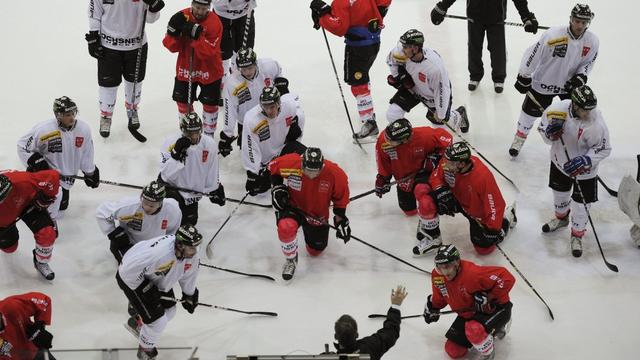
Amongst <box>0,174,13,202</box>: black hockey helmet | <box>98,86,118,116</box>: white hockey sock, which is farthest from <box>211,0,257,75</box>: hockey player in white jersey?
<box>0,174,13,202</box>: black hockey helmet

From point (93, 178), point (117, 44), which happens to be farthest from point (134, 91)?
point (93, 178)

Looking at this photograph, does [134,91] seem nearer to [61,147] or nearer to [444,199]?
[61,147]

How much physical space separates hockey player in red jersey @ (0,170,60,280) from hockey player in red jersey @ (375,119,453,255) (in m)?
2.03

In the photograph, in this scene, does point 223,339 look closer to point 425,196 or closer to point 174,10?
point 425,196

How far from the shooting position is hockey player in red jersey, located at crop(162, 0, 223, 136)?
715 cm

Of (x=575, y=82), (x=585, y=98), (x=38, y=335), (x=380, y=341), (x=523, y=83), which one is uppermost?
(x=585, y=98)

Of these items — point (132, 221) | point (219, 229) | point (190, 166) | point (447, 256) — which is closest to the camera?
point (447, 256)

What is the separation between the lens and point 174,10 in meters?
9.39

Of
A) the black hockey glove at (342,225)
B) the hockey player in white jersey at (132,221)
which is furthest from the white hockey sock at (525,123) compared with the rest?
the hockey player in white jersey at (132,221)

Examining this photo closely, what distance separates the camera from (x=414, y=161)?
6.72 m

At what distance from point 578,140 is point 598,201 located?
0.83 metres

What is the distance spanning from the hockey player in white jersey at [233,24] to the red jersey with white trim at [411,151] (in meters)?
1.77

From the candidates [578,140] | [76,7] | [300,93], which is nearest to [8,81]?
[76,7]

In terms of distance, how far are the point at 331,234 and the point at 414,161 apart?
73cm
